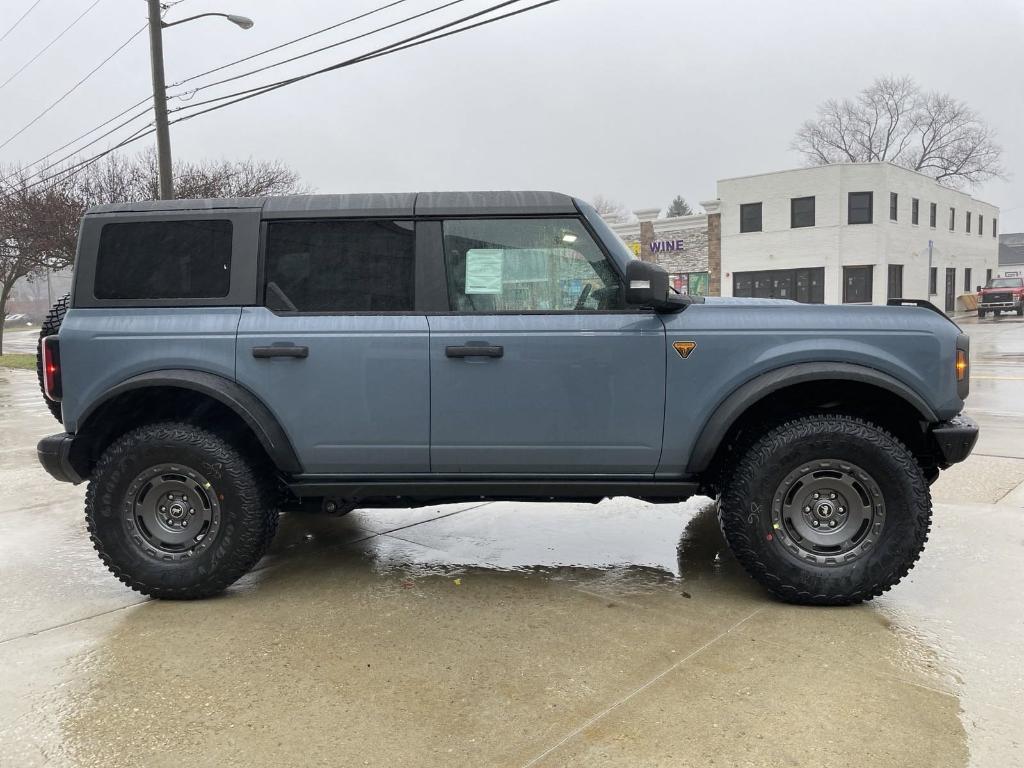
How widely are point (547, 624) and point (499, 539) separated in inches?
54.5

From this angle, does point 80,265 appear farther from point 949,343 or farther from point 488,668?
point 949,343

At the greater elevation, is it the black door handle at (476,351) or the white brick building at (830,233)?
the white brick building at (830,233)

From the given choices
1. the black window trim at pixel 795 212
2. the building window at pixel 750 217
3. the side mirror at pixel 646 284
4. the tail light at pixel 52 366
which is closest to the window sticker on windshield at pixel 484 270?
the side mirror at pixel 646 284

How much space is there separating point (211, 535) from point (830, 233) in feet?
109

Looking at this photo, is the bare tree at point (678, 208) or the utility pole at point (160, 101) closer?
the utility pole at point (160, 101)

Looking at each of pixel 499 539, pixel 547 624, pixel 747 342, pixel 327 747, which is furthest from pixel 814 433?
pixel 327 747

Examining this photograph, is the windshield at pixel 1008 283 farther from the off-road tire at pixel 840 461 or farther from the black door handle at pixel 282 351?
the black door handle at pixel 282 351

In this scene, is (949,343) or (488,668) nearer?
(488,668)

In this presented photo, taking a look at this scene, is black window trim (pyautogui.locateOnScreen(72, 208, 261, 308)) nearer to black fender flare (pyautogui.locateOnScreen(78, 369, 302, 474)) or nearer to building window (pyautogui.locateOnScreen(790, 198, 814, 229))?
black fender flare (pyautogui.locateOnScreen(78, 369, 302, 474))

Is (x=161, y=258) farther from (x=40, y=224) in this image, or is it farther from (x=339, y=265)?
(x=40, y=224)

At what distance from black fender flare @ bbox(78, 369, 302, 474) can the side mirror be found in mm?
1800

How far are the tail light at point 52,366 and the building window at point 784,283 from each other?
31.4 meters

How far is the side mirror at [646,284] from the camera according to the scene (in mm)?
3479

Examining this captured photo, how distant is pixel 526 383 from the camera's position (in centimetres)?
370
